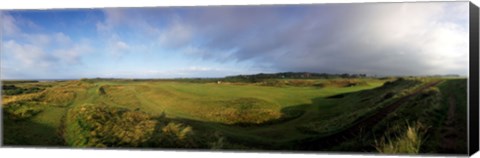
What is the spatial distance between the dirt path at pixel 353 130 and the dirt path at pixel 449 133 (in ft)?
1.39

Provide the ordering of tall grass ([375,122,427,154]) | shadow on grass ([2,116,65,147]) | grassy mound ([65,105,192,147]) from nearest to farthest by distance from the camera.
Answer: tall grass ([375,122,427,154]), grassy mound ([65,105,192,147]), shadow on grass ([2,116,65,147])

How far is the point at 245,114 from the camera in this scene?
1002 centimetres

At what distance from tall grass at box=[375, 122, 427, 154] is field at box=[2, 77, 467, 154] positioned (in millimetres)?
14

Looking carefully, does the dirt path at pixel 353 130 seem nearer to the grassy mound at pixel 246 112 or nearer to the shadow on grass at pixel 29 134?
the grassy mound at pixel 246 112

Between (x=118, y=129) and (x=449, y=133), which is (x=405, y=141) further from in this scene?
(x=118, y=129)

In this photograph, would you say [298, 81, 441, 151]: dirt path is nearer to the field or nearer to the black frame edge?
the field

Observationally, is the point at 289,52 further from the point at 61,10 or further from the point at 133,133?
the point at 61,10

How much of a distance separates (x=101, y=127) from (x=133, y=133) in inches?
21.5

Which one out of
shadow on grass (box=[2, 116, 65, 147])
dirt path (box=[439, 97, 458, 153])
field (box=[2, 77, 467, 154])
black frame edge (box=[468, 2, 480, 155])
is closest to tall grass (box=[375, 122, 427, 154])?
field (box=[2, 77, 467, 154])

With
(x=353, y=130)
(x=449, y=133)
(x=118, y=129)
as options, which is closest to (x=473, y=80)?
(x=449, y=133)

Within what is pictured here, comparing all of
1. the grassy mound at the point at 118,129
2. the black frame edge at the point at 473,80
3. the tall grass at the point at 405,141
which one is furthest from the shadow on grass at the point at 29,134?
the black frame edge at the point at 473,80

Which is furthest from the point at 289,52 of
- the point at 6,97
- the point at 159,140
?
the point at 6,97

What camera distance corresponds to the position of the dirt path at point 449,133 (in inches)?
360

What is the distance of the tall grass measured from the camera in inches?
366
